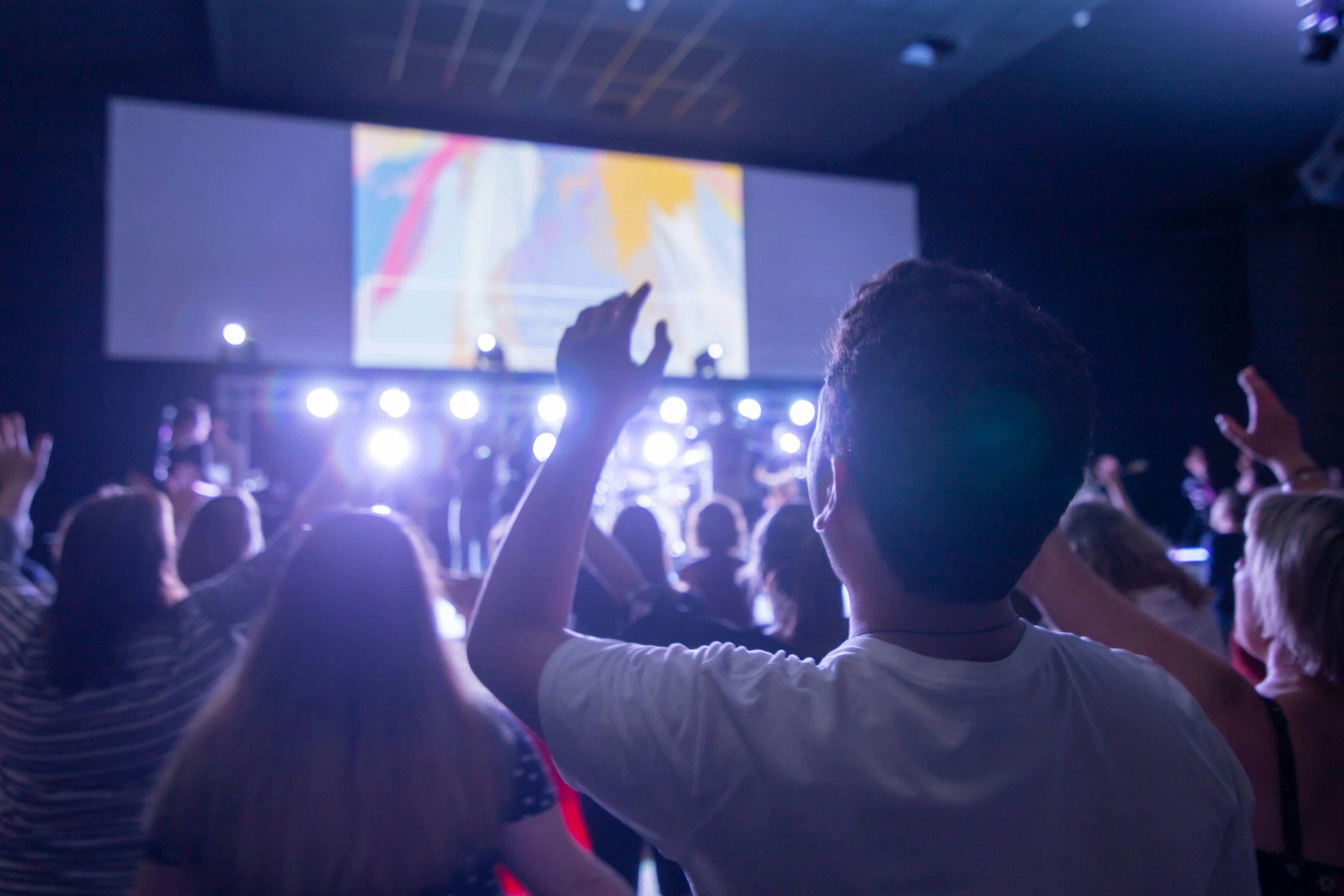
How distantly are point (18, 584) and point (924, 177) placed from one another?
7.75 meters

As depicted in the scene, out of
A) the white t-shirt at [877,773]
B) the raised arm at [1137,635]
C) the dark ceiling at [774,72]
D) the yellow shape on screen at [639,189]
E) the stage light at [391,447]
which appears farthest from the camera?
the yellow shape on screen at [639,189]

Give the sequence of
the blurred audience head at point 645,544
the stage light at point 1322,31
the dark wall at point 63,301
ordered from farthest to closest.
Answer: the dark wall at point 63,301, the stage light at point 1322,31, the blurred audience head at point 645,544

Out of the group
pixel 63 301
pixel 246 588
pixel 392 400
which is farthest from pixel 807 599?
pixel 63 301

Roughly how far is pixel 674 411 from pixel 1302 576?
175 inches

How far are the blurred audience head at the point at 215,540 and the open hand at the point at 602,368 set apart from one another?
2040mm

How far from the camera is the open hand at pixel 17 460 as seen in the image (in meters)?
2.03

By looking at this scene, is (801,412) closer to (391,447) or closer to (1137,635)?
(391,447)

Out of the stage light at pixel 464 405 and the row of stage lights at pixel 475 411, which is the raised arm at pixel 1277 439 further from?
the stage light at pixel 464 405

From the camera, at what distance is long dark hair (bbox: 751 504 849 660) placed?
1.83 m

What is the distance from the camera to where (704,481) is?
592 centimetres

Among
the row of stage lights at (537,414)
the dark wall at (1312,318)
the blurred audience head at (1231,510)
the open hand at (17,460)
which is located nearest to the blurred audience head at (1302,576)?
the open hand at (17,460)

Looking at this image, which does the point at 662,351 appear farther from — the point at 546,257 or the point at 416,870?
the point at 546,257

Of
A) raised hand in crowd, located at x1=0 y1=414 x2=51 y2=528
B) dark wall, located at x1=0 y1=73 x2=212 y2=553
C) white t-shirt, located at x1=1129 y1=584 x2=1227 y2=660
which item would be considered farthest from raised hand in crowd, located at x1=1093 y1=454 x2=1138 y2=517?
dark wall, located at x1=0 y1=73 x2=212 y2=553

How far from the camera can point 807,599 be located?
1.85 m
